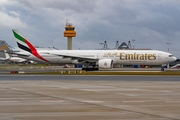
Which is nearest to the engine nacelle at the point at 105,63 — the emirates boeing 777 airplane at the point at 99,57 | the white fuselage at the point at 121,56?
the emirates boeing 777 airplane at the point at 99,57

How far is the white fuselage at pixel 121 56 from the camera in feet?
A: 235

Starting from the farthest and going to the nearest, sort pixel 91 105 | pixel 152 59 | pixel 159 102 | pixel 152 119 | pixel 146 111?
1. pixel 152 59
2. pixel 159 102
3. pixel 91 105
4. pixel 146 111
5. pixel 152 119

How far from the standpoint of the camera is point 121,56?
2847 inches

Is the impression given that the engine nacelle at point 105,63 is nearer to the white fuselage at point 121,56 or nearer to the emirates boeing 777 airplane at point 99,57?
the emirates boeing 777 airplane at point 99,57

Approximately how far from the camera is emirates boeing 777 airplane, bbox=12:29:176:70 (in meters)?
71.6

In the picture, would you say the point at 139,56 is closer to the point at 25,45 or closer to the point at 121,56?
the point at 121,56

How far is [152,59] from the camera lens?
72.0 metres

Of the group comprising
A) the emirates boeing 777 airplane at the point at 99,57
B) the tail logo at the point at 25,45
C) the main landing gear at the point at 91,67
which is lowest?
the main landing gear at the point at 91,67

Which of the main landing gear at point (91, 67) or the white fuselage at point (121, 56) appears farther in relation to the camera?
the main landing gear at point (91, 67)

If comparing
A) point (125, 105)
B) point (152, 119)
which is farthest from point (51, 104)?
point (152, 119)

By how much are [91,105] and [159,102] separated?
361cm

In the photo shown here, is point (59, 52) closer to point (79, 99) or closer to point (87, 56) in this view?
point (87, 56)

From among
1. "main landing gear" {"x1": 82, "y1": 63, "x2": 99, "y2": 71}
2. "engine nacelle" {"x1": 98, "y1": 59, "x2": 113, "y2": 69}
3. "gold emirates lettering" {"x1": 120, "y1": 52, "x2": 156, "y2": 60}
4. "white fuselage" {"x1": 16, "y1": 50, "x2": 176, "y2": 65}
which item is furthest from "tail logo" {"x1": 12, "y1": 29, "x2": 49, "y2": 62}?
"gold emirates lettering" {"x1": 120, "y1": 52, "x2": 156, "y2": 60}

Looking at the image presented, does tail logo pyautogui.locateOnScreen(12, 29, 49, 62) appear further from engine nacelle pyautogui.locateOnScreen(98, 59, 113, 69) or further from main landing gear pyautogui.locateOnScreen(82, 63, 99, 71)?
engine nacelle pyautogui.locateOnScreen(98, 59, 113, 69)
